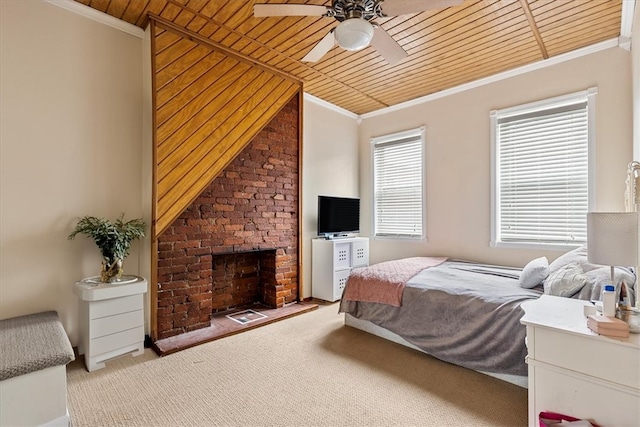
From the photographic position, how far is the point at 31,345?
1.92 meters

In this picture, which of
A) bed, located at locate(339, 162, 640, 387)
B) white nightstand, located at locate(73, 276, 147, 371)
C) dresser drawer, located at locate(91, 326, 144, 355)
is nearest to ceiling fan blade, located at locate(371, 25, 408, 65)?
bed, located at locate(339, 162, 640, 387)

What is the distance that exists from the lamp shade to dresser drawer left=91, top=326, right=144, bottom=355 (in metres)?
3.30

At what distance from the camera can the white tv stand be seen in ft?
14.0

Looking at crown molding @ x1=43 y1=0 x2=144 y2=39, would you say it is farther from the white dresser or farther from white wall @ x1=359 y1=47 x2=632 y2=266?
the white dresser

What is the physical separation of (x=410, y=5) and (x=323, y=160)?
2845 mm

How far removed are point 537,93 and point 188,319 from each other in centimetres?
471

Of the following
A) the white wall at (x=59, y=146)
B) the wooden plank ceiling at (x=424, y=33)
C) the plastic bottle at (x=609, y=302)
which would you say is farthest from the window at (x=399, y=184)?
the white wall at (x=59, y=146)

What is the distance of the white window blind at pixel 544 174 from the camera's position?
132 inches

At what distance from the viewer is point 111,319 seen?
2537 mm

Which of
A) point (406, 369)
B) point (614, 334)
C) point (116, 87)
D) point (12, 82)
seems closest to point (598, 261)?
point (614, 334)

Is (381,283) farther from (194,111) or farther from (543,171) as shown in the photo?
(194,111)

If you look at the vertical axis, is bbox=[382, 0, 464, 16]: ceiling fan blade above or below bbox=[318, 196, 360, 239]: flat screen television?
above

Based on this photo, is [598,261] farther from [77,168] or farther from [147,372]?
[77,168]

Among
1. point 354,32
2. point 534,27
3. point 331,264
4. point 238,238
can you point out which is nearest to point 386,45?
point 354,32
